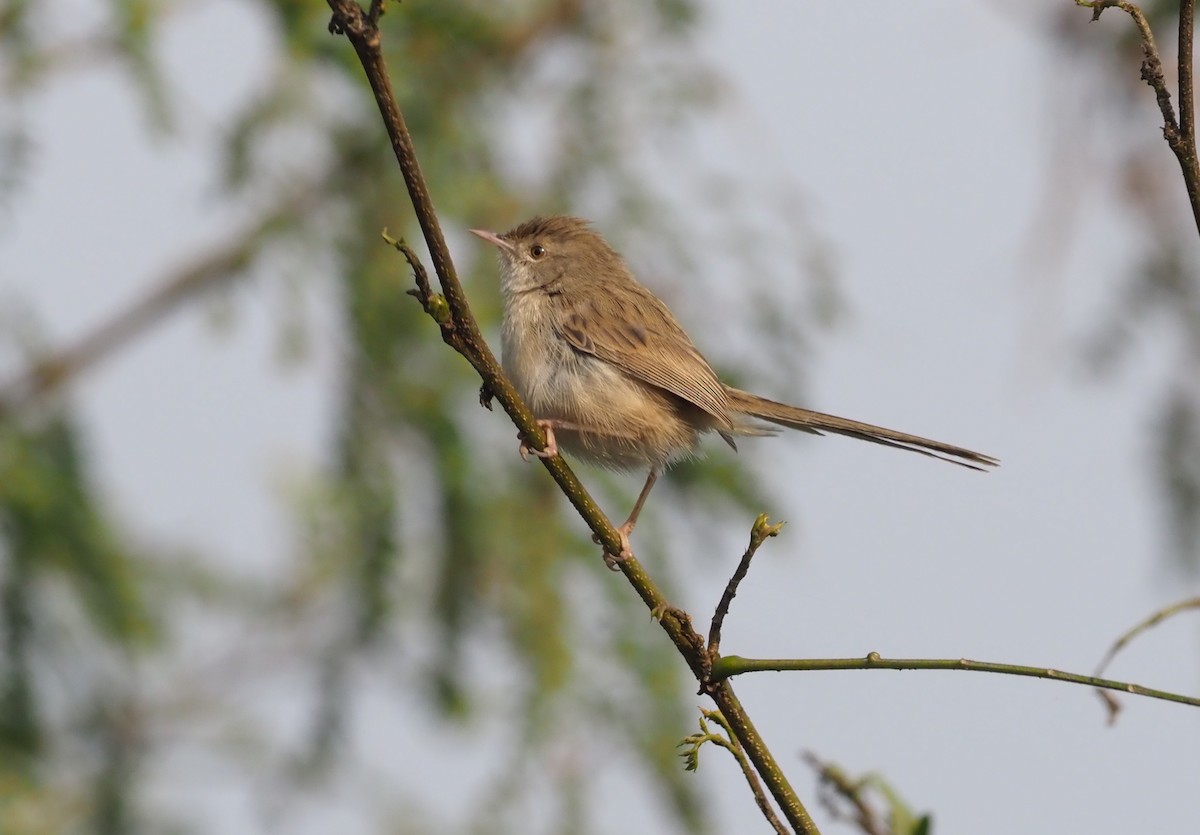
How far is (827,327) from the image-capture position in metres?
4.56

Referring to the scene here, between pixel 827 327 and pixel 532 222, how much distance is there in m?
1.09

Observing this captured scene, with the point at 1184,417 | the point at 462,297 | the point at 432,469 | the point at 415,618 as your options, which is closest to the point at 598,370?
the point at 432,469

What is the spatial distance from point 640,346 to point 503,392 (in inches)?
71.6

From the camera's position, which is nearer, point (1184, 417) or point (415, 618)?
point (415, 618)

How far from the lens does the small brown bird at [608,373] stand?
377 cm

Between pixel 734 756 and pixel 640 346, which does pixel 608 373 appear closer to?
pixel 640 346

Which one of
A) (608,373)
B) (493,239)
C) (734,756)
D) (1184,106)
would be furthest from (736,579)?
(493,239)

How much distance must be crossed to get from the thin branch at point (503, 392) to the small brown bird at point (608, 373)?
1.37 meters

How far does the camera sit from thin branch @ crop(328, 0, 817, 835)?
67.3 inches

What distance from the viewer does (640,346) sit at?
3.95m

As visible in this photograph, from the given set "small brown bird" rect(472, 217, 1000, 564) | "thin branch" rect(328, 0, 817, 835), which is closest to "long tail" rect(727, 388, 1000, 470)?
"small brown bird" rect(472, 217, 1000, 564)

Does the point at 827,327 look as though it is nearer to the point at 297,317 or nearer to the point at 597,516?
the point at 297,317

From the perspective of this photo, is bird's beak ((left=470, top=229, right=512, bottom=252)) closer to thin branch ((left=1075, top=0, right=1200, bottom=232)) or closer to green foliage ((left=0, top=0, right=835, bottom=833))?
green foliage ((left=0, top=0, right=835, bottom=833))

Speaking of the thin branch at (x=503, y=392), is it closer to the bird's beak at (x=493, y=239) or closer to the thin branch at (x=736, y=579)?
the thin branch at (x=736, y=579)
